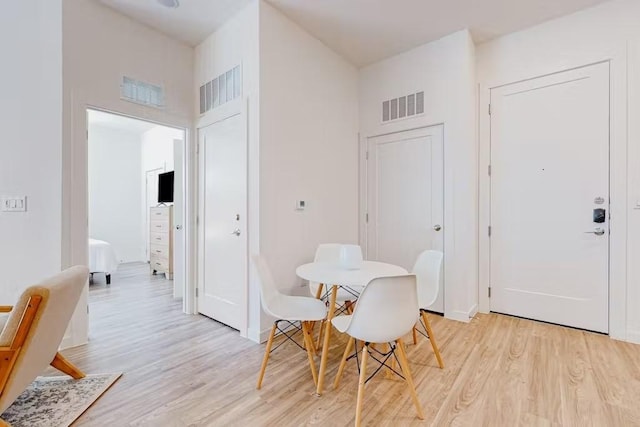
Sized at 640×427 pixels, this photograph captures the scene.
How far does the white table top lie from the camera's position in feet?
6.31

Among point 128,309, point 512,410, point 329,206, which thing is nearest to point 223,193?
point 329,206

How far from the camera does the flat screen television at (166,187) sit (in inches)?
225

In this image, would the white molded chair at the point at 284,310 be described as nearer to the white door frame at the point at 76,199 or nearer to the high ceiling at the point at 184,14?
the white door frame at the point at 76,199

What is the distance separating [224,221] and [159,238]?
9.26 ft

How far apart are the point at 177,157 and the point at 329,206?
84.0 inches

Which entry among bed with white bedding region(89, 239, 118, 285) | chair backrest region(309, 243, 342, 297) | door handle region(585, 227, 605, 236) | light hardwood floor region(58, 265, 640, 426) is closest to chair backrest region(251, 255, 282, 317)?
light hardwood floor region(58, 265, 640, 426)

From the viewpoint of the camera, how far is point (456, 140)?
3170mm

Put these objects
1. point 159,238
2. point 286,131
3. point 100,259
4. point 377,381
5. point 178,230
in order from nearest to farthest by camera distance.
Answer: point 377,381 < point 286,131 < point 178,230 < point 100,259 < point 159,238

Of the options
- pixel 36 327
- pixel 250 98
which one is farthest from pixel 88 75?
pixel 36 327

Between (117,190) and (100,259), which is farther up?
(117,190)

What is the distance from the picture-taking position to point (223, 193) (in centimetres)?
306

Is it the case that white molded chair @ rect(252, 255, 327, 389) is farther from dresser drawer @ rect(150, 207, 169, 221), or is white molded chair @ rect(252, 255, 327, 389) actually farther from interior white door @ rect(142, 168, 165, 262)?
interior white door @ rect(142, 168, 165, 262)

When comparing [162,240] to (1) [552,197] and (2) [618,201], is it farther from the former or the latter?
(2) [618,201]

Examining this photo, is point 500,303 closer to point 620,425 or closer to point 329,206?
point 620,425
